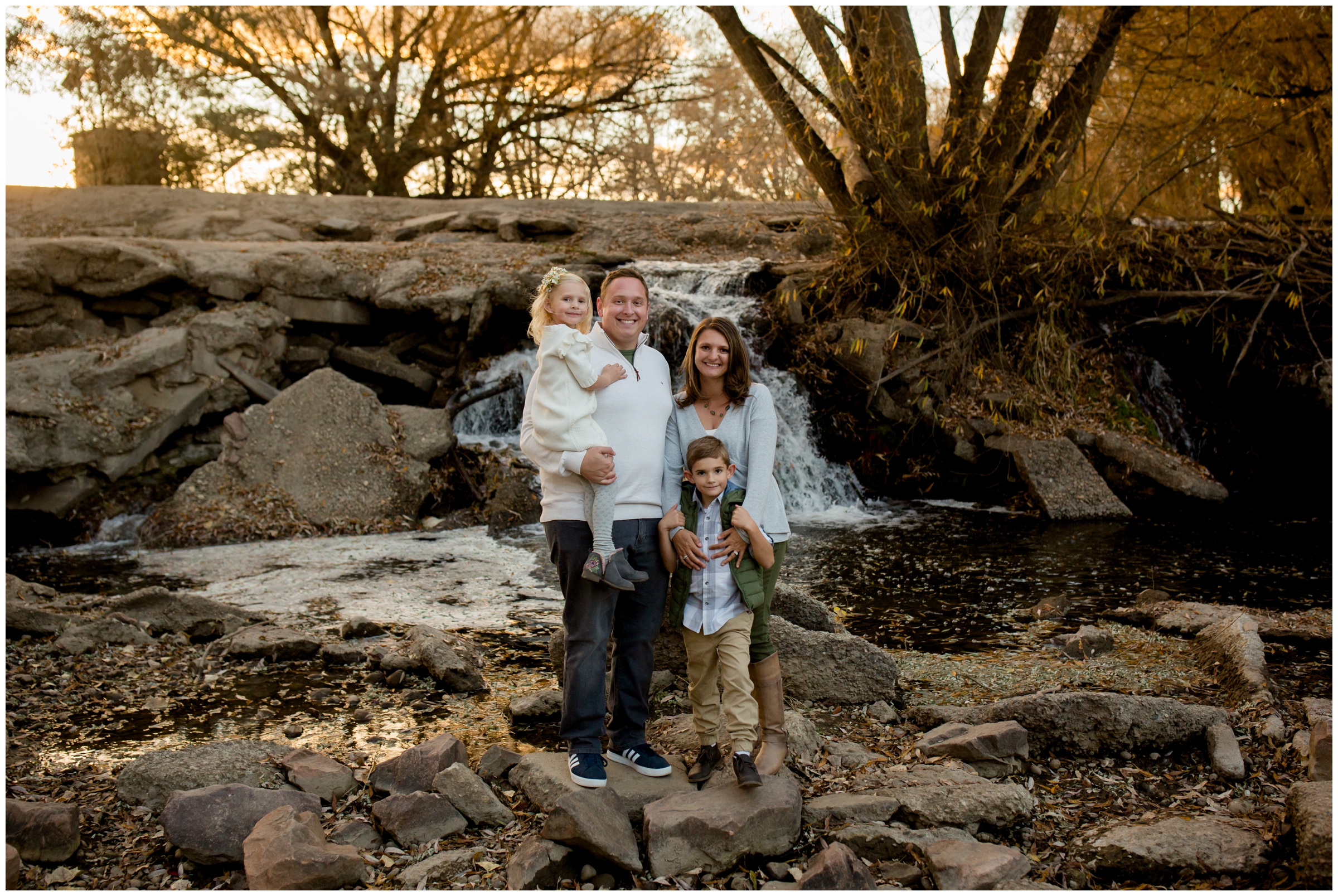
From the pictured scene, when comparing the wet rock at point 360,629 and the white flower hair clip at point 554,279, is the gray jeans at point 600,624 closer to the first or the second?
the white flower hair clip at point 554,279

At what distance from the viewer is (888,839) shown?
268 cm

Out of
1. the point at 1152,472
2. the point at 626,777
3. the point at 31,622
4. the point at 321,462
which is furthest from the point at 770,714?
the point at 1152,472

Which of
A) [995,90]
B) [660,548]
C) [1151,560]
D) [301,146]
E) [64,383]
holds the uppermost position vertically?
[301,146]

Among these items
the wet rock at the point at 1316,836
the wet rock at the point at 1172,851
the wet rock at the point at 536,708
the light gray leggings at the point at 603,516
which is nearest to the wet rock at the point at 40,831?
the wet rock at the point at 536,708

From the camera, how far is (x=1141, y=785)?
3.15 meters

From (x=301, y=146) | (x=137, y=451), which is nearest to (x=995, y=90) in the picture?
(x=137, y=451)

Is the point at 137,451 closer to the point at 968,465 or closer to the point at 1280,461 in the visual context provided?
the point at 968,465

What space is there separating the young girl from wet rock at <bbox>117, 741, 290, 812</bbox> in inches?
53.2

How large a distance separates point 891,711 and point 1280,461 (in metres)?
8.92

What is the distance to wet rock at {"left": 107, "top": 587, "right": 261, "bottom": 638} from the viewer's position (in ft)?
16.1

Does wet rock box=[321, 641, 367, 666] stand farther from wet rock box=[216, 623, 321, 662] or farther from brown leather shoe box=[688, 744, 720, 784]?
brown leather shoe box=[688, 744, 720, 784]

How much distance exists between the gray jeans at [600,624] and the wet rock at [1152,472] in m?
7.57

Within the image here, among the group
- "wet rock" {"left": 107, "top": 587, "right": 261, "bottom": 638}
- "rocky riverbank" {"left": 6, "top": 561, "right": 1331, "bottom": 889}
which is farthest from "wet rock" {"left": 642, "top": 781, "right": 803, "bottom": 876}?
"wet rock" {"left": 107, "top": 587, "right": 261, "bottom": 638}

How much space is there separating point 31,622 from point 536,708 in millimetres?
2903
